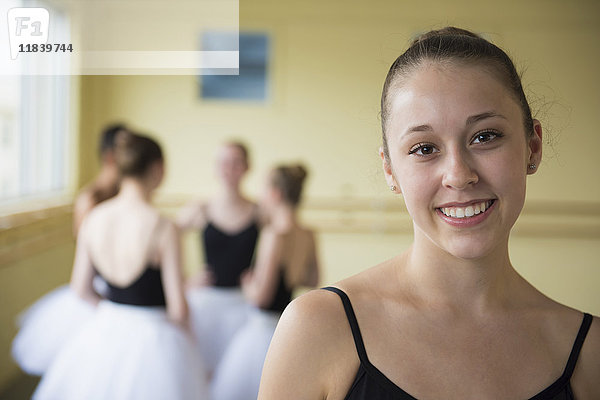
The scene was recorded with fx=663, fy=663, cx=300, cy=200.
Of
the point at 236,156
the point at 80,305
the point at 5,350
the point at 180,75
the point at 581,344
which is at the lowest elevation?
the point at 5,350

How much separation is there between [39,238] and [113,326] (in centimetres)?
175

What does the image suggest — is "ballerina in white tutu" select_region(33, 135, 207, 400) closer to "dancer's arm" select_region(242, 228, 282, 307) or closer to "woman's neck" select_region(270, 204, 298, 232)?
"dancer's arm" select_region(242, 228, 282, 307)

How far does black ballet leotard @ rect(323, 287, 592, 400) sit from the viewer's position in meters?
0.87

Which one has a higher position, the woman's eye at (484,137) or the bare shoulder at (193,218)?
the woman's eye at (484,137)

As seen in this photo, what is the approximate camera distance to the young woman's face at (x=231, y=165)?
351cm

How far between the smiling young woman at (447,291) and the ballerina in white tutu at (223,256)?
244cm

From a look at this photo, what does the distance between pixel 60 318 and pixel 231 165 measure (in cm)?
122

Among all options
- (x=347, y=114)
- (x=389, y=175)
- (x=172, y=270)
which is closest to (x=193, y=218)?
(x=172, y=270)

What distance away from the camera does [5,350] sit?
357cm

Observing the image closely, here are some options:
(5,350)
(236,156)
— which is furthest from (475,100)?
(5,350)

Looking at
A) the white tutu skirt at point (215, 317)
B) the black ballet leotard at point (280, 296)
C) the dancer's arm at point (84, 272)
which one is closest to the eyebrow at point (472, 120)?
the dancer's arm at point (84, 272)

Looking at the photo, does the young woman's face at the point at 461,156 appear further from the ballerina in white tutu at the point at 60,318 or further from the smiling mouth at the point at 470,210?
the ballerina in white tutu at the point at 60,318

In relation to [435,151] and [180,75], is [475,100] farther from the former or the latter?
[180,75]

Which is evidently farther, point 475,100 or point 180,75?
point 180,75
